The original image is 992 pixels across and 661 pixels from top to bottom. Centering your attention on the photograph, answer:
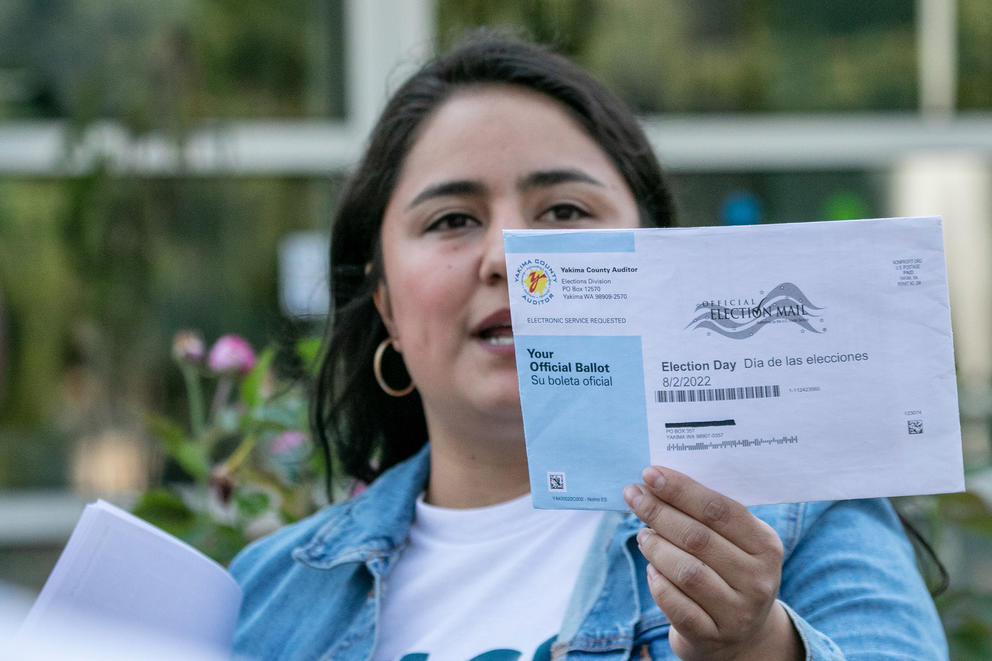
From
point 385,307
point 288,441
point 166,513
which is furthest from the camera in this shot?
point 288,441

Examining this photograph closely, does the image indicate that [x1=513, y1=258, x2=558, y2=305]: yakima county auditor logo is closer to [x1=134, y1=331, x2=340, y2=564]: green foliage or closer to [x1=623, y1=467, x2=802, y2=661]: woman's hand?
[x1=623, y1=467, x2=802, y2=661]: woman's hand

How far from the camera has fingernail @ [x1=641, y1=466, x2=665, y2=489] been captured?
3.46ft

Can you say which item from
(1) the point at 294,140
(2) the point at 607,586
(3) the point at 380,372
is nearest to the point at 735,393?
(2) the point at 607,586

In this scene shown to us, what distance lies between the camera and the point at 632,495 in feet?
3.53

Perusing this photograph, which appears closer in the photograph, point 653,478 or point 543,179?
point 653,478

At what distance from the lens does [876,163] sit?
11.8ft

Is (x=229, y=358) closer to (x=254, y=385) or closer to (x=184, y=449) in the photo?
(x=254, y=385)

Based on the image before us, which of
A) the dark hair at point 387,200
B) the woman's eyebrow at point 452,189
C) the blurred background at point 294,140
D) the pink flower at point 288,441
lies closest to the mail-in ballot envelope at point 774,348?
the woman's eyebrow at point 452,189

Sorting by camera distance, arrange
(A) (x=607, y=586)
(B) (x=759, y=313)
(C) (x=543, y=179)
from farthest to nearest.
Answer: (C) (x=543, y=179)
(A) (x=607, y=586)
(B) (x=759, y=313)

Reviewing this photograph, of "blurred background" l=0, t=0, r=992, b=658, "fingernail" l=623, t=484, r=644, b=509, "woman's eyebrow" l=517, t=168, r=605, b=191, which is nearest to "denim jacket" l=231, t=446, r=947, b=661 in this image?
"fingernail" l=623, t=484, r=644, b=509

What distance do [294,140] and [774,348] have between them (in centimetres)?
272

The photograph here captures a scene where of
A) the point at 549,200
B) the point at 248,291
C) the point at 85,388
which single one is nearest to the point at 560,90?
the point at 549,200

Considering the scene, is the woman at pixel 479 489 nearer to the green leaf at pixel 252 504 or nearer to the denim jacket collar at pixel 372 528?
the denim jacket collar at pixel 372 528

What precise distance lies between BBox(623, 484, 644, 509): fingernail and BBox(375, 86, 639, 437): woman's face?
0.39 m
